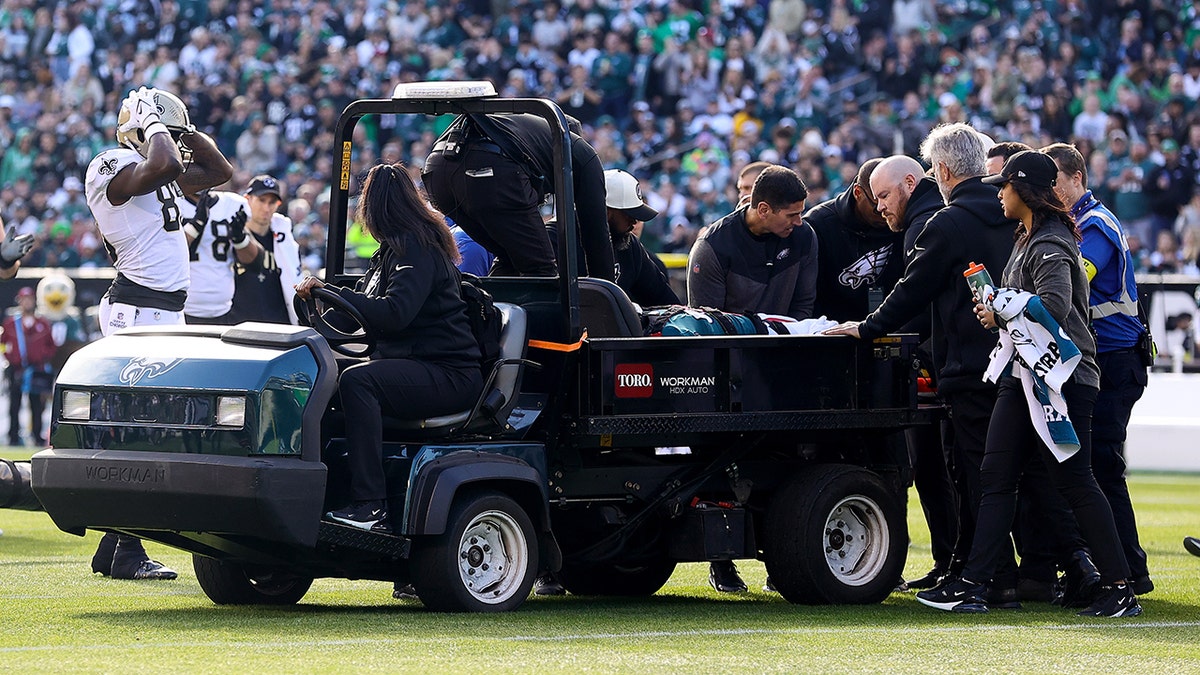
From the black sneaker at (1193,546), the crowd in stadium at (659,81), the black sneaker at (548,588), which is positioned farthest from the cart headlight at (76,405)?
the crowd in stadium at (659,81)

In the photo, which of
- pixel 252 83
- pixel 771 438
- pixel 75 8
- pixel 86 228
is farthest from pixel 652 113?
pixel 771 438

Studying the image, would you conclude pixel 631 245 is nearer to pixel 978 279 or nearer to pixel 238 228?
pixel 978 279

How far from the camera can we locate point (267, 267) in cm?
1315

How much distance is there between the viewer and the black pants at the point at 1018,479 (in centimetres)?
795

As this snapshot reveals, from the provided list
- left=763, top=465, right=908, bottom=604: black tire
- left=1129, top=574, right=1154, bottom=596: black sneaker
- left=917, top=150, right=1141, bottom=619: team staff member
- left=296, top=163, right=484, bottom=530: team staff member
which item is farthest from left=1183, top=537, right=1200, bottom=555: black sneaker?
left=296, top=163, right=484, bottom=530: team staff member

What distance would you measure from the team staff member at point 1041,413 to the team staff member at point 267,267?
6.23 metres

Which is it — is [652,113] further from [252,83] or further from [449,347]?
[449,347]

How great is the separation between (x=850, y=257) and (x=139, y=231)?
349 centimetres

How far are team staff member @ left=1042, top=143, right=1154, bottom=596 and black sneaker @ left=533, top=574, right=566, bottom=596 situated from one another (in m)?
2.51

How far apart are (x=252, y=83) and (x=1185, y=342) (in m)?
14.6

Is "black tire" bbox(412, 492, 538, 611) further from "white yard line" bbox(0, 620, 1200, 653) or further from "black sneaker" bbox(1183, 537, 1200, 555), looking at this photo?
"black sneaker" bbox(1183, 537, 1200, 555)

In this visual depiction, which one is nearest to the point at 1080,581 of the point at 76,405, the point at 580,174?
the point at 580,174

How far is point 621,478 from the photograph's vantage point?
8.23 metres

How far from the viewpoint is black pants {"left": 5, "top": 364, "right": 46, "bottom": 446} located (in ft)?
65.0
